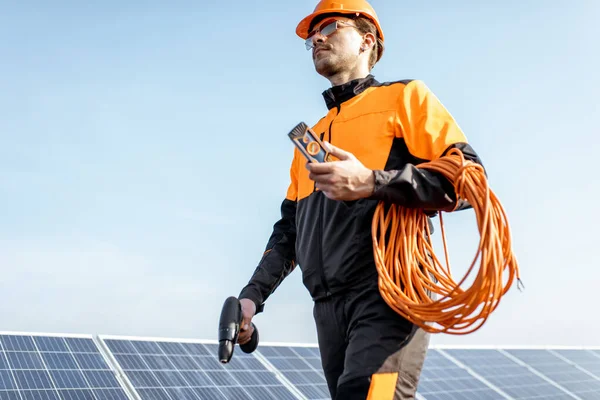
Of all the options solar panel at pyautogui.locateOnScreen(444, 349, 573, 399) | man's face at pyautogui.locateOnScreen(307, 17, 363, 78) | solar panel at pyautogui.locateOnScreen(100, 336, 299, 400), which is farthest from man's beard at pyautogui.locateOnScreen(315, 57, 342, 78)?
solar panel at pyautogui.locateOnScreen(444, 349, 573, 399)

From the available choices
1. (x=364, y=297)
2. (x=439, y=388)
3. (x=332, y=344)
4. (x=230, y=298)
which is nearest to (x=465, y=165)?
(x=364, y=297)

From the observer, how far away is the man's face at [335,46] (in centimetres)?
299

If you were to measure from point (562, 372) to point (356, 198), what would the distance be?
1383 cm

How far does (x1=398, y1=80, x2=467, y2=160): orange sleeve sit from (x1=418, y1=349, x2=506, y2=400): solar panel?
917 cm

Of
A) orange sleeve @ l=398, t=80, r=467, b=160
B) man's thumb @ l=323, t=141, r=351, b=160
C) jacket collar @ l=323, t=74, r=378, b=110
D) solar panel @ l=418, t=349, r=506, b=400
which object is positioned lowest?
solar panel @ l=418, t=349, r=506, b=400

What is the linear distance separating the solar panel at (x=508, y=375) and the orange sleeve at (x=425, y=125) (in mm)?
10920

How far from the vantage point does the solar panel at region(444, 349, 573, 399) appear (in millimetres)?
13086

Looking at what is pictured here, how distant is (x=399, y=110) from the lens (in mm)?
2705

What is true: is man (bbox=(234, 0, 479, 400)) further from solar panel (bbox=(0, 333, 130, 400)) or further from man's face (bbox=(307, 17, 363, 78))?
solar panel (bbox=(0, 333, 130, 400))

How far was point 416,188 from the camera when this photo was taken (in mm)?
2439

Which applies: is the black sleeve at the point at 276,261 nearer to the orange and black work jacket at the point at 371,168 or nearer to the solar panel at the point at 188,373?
the orange and black work jacket at the point at 371,168

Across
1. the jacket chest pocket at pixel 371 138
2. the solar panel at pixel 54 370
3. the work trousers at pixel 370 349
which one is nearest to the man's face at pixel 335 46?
Result: the jacket chest pocket at pixel 371 138

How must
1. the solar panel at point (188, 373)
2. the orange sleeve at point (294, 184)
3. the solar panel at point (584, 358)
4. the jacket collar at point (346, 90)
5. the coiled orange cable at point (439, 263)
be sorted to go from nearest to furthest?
the coiled orange cable at point (439, 263) → the jacket collar at point (346, 90) → the orange sleeve at point (294, 184) → the solar panel at point (188, 373) → the solar panel at point (584, 358)

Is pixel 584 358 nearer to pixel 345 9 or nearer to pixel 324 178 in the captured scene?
pixel 345 9
